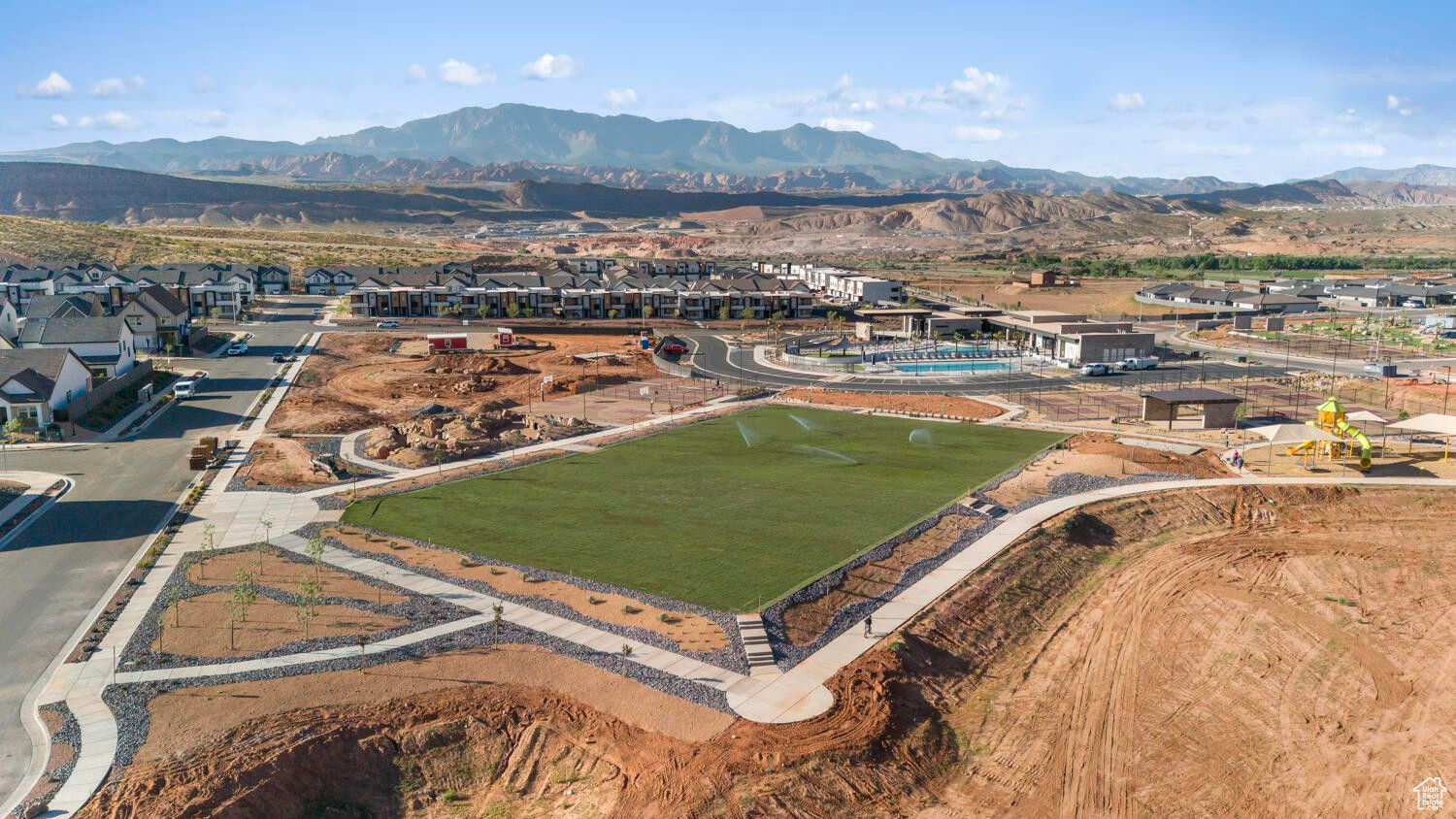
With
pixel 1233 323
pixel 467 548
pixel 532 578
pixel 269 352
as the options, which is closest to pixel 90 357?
pixel 269 352

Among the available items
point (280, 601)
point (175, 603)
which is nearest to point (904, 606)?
point (280, 601)

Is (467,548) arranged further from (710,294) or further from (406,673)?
(710,294)

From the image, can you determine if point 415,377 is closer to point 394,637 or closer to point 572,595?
point 572,595

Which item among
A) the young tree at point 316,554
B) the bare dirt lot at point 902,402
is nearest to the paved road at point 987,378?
the bare dirt lot at point 902,402

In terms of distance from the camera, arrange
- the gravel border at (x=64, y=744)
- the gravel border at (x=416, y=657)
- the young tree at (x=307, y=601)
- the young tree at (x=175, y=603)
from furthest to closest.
→ the young tree at (x=307, y=601)
the young tree at (x=175, y=603)
the gravel border at (x=416, y=657)
the gravel border at (x=64, y=744)

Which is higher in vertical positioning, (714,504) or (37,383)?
(37,383)

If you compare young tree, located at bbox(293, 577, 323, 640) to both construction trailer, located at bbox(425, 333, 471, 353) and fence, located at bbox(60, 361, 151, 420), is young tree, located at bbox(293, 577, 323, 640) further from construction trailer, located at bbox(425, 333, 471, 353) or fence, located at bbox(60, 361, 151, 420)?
construction trailer, located at bbox(425, 333, 471, 353)

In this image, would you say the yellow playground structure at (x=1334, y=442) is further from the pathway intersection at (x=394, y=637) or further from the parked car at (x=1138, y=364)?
the parked car at (x=1138, y=364)
